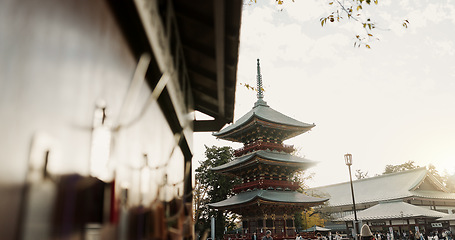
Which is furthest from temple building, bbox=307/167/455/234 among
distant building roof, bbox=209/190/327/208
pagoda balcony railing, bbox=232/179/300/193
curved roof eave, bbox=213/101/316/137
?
curved roof eave, bbox=213/101/316/137

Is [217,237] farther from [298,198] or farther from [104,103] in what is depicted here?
[104,103]

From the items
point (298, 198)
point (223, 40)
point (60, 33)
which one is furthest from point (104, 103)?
point (298, 198)

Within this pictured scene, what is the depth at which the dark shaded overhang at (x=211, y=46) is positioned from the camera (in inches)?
102

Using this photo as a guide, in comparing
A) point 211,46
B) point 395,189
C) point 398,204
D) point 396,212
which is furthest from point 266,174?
point 211,46

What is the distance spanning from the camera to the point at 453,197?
32.9 meters

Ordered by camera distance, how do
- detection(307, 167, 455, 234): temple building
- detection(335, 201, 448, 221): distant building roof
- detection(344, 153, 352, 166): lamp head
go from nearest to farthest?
detection(344, 153, 352, 166): lamp head < detection(335, 201, 448, 221): distant building roof < detection(307, 167, 455, 234): temple building

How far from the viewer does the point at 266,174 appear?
82.0 ft

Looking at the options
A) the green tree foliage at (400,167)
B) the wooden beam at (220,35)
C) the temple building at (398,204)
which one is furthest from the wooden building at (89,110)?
the green tree foliage at (400,167)

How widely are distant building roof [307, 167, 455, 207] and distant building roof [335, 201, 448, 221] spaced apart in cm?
209

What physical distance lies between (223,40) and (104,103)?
4.55 ft

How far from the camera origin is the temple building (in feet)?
91.6

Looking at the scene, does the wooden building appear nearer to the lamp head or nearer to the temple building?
the lamp head

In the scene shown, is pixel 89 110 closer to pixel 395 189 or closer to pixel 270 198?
pixel 270 198

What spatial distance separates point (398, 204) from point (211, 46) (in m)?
32.2
